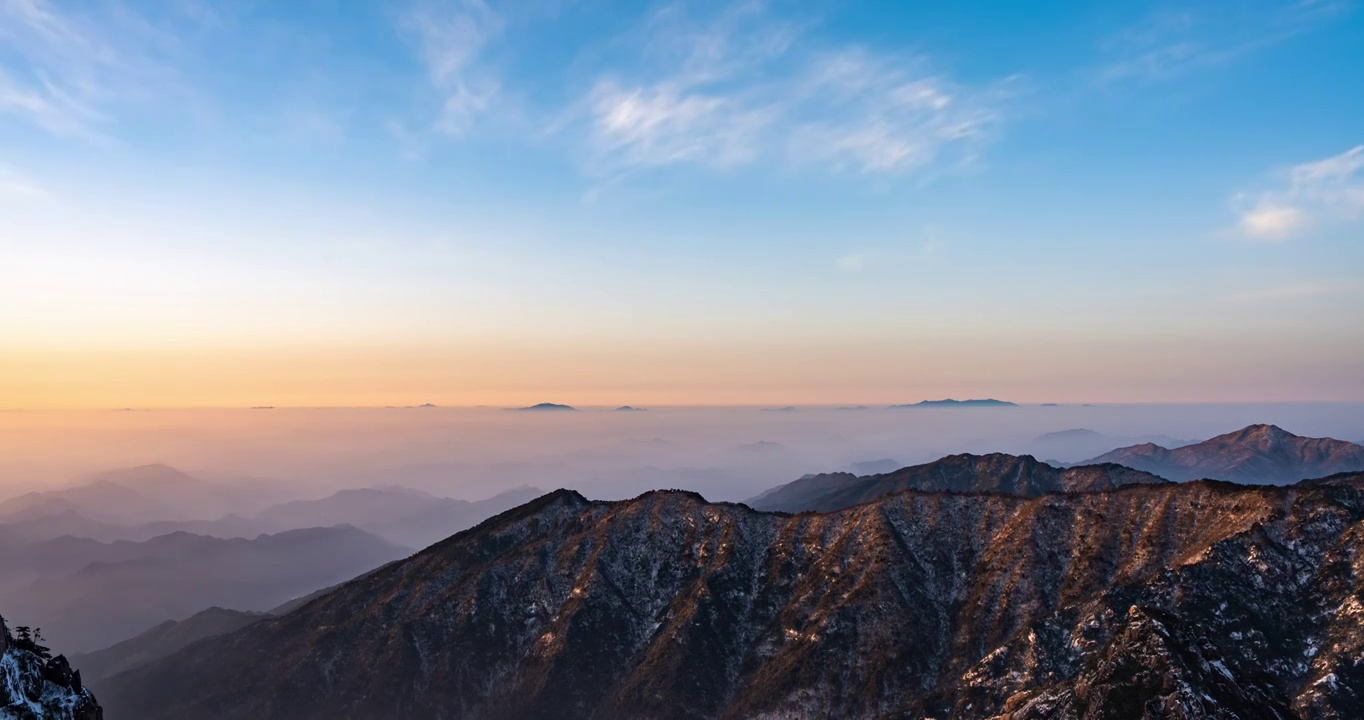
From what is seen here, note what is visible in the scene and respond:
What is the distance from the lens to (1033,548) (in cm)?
17375

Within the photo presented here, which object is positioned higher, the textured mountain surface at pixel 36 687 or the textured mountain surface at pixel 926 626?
the textured mountain surface at pixel 36 687

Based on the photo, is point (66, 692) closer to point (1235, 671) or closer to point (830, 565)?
point (1235, 671)

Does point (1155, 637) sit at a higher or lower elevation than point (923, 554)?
higher

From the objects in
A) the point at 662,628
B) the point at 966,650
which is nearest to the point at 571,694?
the point at 662,628

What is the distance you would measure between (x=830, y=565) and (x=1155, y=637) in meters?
115

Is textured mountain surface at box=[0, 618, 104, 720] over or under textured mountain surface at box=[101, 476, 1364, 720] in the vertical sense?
over

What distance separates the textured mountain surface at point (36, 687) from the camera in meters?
59.4

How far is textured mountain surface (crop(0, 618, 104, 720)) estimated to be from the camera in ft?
195

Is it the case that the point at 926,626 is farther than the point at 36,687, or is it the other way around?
the point at 926,626

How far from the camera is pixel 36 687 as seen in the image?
6294cm

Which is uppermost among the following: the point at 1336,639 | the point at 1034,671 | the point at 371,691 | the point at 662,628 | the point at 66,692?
the point at 66,692

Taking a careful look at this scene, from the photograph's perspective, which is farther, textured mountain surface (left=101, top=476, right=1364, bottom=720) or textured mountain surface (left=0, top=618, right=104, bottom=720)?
textured mountain surface (left=101, top=476, right=1364, bottom=720)

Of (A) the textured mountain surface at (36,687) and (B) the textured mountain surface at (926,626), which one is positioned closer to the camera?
(A) the textured mountain surface at (36,687)

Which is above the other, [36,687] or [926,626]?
[36,687]
